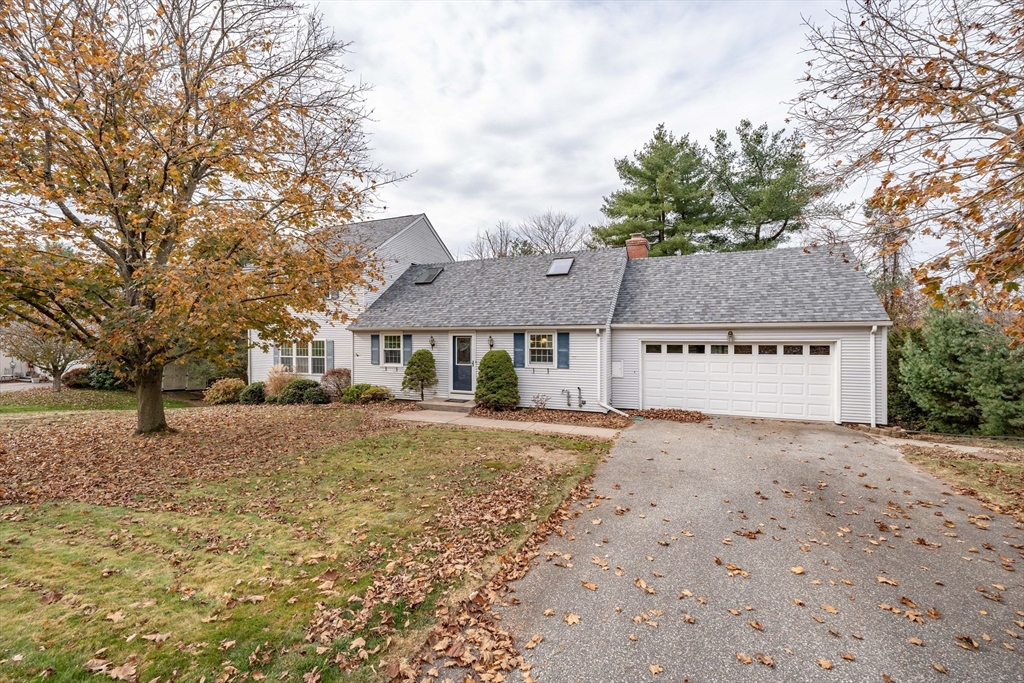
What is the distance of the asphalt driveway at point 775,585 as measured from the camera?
3.03 metres

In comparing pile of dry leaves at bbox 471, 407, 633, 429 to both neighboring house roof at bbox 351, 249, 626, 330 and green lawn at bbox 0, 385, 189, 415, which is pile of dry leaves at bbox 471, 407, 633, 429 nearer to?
neighboring house roof at bbox 351, 249, 626, 330

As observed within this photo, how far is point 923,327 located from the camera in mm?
12117

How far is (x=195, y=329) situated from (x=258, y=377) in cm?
1138

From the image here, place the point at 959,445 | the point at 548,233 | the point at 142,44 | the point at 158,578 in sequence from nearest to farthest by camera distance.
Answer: the point at 158,578
the point at 142,44
the point at 959,445
the point at 548,233

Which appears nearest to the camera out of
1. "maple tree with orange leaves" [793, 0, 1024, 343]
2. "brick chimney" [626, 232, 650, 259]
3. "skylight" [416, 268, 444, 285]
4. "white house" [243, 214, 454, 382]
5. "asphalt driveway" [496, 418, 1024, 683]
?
"asphalt driveway" [496, 418, 1024, 683]

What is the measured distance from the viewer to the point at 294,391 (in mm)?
15297

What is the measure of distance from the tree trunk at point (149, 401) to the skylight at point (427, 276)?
31.3ft

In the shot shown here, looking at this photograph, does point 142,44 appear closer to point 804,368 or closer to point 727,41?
point 727,41

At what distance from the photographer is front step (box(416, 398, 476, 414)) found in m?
13.5

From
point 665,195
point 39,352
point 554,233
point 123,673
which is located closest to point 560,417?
point 123,673

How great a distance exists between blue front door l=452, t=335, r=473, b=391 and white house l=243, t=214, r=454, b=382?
12.8ft

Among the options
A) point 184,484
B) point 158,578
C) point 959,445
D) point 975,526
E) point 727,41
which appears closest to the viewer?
point 158,578

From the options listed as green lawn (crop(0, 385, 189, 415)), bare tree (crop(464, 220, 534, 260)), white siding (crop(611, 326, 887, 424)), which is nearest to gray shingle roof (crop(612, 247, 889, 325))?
white siding (crop(611, 326, 887, 424))

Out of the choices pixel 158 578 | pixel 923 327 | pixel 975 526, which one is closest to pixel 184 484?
pixel 158 578
